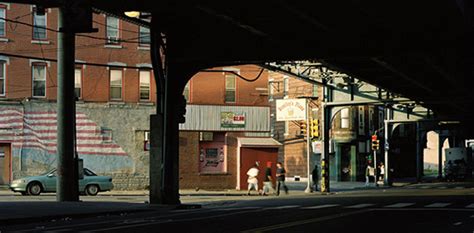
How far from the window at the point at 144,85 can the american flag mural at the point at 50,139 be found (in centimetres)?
319

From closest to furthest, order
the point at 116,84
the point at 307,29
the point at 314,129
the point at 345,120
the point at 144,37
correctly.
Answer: the point at 307,29 < the point at 314,129 < the point at 116,84 < the point at 144,37 < the point at 345,120

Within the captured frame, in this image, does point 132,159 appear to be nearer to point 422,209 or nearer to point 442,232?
point 422,209

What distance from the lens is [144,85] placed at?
45.9m

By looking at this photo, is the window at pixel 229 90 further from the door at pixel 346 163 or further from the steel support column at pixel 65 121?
the door at pixel 346 163

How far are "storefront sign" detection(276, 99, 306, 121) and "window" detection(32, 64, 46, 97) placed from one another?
1445 cm

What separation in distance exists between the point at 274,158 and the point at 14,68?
16.7 meters

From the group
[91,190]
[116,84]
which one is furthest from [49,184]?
[116,84]

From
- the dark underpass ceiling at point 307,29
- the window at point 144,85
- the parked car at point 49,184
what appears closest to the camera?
the dark underpass ceiling at point 307,29

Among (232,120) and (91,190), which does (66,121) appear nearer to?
(91,190)

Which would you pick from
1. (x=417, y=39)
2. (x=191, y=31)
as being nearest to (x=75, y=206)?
(x=191, y=31)

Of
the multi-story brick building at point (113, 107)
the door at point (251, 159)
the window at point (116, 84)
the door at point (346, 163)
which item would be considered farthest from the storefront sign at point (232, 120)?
the door at point (346, 163)

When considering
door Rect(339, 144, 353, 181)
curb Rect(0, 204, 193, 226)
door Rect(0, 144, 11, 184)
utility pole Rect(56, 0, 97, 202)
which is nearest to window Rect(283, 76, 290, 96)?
door Rect(339, 144, 353, 181)

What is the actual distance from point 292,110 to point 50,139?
14684 millimetres

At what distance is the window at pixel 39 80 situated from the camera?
4347 centimetres
